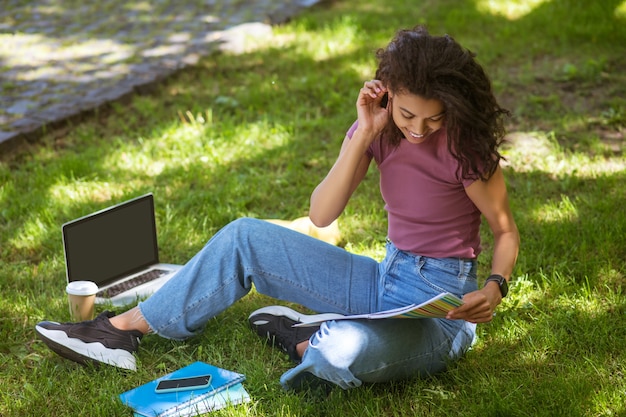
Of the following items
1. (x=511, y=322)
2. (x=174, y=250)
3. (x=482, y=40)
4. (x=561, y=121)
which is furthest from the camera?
(x=482, y=40)

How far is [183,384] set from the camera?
10.0 feet

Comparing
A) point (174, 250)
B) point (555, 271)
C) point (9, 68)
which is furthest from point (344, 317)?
point (9, 68)

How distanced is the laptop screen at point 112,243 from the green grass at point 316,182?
0.63 feet

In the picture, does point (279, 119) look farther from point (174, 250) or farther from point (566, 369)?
point (566, 369)

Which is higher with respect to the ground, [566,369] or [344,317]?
[344,317]

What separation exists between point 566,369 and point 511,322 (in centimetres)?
37

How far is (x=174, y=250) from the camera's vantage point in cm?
428

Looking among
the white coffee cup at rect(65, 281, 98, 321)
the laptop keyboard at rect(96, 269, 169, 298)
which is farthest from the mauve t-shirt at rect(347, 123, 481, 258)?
the laptop keyboard at rect(96, 269, 169, 298)

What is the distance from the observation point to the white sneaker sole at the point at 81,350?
315cm

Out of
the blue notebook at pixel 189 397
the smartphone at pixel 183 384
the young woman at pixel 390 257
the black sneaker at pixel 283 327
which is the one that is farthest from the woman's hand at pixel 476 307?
the smartphone at pixel 183 384

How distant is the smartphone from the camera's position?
304 centimetres

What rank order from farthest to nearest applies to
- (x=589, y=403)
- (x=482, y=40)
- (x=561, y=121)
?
(x=482, y=40)
(x=561, y=121)
(x=589, y=403)

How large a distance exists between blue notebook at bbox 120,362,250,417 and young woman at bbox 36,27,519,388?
0.60ft

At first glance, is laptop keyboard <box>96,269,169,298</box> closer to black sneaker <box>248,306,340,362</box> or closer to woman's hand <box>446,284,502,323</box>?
black sneaker <box>248,306,340,362</box>
